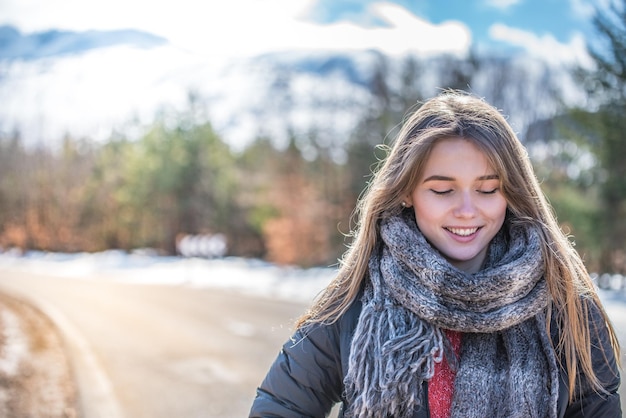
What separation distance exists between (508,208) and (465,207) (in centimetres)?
19

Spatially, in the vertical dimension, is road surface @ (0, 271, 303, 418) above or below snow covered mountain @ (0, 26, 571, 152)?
below

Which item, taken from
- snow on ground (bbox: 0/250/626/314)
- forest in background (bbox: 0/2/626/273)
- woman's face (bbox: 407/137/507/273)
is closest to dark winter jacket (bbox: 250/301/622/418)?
woman's face (bbox: 407/137/507/273)

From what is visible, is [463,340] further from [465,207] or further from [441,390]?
[465,207]

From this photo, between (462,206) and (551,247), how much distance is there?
256 mm

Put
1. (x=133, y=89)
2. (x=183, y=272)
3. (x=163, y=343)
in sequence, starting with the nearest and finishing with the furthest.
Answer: (x=163, y=343) < (x=133, y=89) < (x=183, y=272)

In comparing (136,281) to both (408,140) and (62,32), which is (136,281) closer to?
(62,32)

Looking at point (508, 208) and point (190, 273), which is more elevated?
point (508, 208)

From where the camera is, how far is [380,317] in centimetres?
158

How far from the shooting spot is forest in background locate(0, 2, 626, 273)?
10172mm

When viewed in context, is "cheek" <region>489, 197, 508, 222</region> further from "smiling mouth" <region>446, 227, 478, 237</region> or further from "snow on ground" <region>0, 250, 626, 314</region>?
"snow on ground" <region>0, 250, 626, 314</region>

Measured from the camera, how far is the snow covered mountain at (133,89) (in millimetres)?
7395

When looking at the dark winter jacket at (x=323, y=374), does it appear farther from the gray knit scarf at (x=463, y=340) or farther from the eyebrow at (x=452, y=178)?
the eyebrow at (x=452, y=178)

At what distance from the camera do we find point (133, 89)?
13883 millimetres

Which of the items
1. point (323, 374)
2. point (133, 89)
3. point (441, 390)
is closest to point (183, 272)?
point (133, 89)
